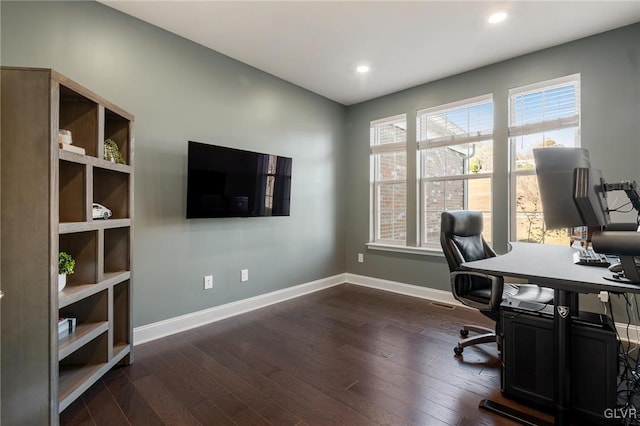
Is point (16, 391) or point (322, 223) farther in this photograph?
point (322, 223)

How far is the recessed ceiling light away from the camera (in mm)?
2389

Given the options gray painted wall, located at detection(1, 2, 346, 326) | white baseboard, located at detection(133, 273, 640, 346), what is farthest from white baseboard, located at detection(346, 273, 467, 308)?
gray painted wall, located at detection(1, 2, 346, 326)

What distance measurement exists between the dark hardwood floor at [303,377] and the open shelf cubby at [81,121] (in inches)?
60.6

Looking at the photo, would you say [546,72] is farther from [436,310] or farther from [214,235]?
[214,235]

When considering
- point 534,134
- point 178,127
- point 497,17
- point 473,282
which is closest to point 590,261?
point 473,282

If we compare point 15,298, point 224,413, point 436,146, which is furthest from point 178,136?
point 436,146

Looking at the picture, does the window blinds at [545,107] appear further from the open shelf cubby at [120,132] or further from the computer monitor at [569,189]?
the open shelf cubby at [120,132]

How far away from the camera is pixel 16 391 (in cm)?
142

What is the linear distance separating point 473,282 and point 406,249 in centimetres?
162

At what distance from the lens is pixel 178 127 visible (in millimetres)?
2750

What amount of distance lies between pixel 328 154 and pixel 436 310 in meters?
2.54

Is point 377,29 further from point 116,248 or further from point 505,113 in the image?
point 116,248

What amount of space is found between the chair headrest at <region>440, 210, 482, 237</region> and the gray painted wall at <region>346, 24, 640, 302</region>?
0.82 meters

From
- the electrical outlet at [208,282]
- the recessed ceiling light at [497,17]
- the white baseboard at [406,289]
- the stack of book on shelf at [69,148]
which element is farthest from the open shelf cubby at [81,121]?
the white baseboard at [406,289]
